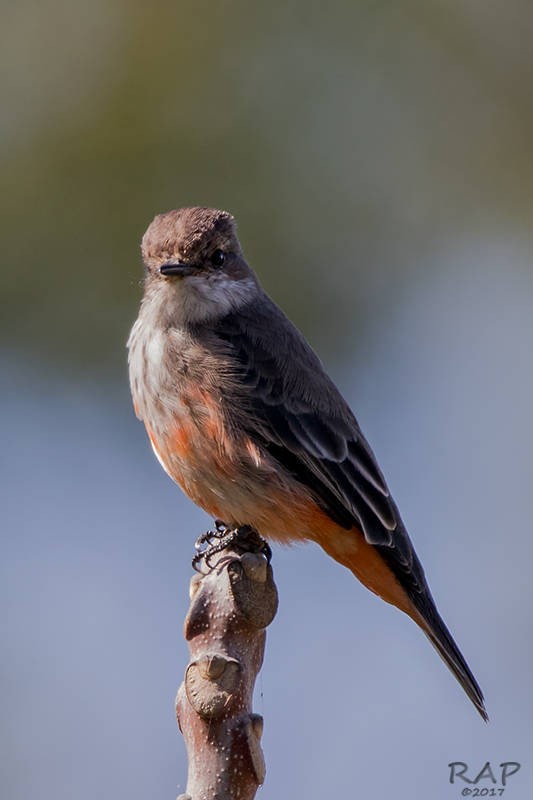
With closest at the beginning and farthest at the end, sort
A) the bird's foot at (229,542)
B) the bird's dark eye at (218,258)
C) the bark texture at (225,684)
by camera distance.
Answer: the bark texture at (225,684) → the bird's foot at (229,542) → the bird's dark eye at (218,258)

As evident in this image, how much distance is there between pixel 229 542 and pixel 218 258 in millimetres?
1327

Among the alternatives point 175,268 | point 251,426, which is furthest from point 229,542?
point 175,268

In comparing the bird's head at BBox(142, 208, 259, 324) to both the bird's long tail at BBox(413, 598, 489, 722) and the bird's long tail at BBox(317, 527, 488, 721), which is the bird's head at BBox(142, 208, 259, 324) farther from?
the bird's long tail at BBox(413, 598, 489, 722)

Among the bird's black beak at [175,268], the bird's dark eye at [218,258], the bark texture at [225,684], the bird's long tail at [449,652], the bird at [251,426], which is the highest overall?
the bird's dark eye at [218,258]

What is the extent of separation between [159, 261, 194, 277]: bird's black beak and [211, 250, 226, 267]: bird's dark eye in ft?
0.51

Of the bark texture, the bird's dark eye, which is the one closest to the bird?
the bird's dark eye

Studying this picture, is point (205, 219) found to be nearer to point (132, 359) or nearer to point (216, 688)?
point (132, 359)

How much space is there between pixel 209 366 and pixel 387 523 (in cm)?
94

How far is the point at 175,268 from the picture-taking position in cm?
520

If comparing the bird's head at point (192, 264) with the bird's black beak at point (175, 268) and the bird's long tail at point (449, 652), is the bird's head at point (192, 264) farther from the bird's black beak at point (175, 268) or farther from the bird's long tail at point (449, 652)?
the bird's long tail at point (449, 652)

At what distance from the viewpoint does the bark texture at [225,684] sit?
255 centimetres

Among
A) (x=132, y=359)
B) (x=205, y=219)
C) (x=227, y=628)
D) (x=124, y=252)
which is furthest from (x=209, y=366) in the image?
(x=227, y=628)

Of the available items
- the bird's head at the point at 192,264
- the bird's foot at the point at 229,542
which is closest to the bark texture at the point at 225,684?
the bird's foot at the point at 229,542

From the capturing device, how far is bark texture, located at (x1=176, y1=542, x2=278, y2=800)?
255 cm
